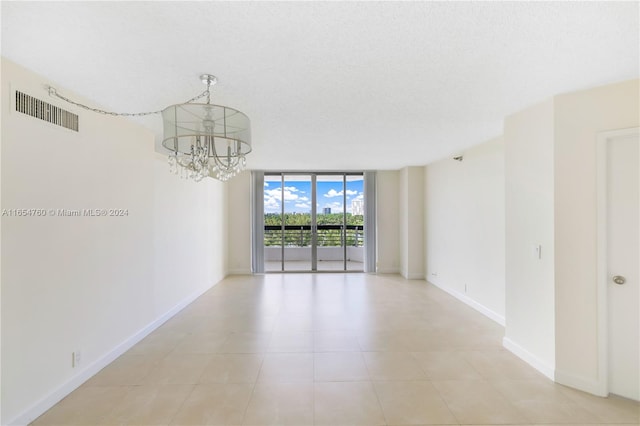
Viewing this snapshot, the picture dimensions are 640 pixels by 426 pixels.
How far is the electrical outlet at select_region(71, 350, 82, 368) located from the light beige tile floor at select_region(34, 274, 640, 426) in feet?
0.70

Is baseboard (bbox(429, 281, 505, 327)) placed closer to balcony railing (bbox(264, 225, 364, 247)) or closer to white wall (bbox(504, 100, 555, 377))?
white wall (bbox(504, 100, 555, 377))

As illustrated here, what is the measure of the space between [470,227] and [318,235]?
408 cm

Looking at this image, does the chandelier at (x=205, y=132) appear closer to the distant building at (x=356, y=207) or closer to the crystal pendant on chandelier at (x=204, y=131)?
the crystal pendant on chandelier at (x=204, y=131)

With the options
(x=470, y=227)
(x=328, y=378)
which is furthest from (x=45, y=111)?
(x=470, y=227)

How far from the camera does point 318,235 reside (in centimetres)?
772

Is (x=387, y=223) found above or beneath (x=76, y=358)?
above

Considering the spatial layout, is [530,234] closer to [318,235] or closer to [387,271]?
[387,271]

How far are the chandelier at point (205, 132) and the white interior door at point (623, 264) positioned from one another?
2830mm

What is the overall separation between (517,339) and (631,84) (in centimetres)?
238

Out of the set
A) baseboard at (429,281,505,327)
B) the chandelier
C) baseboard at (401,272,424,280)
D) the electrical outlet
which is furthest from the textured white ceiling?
baseboard at (401,272,424,280)

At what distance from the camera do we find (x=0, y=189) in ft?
5.89

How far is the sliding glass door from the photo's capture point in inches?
277

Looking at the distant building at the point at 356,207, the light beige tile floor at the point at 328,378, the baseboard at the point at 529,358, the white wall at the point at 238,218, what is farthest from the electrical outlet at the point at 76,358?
the distant building at the point at 356,207

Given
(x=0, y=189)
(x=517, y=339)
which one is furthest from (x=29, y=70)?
(x=517, y=339)
